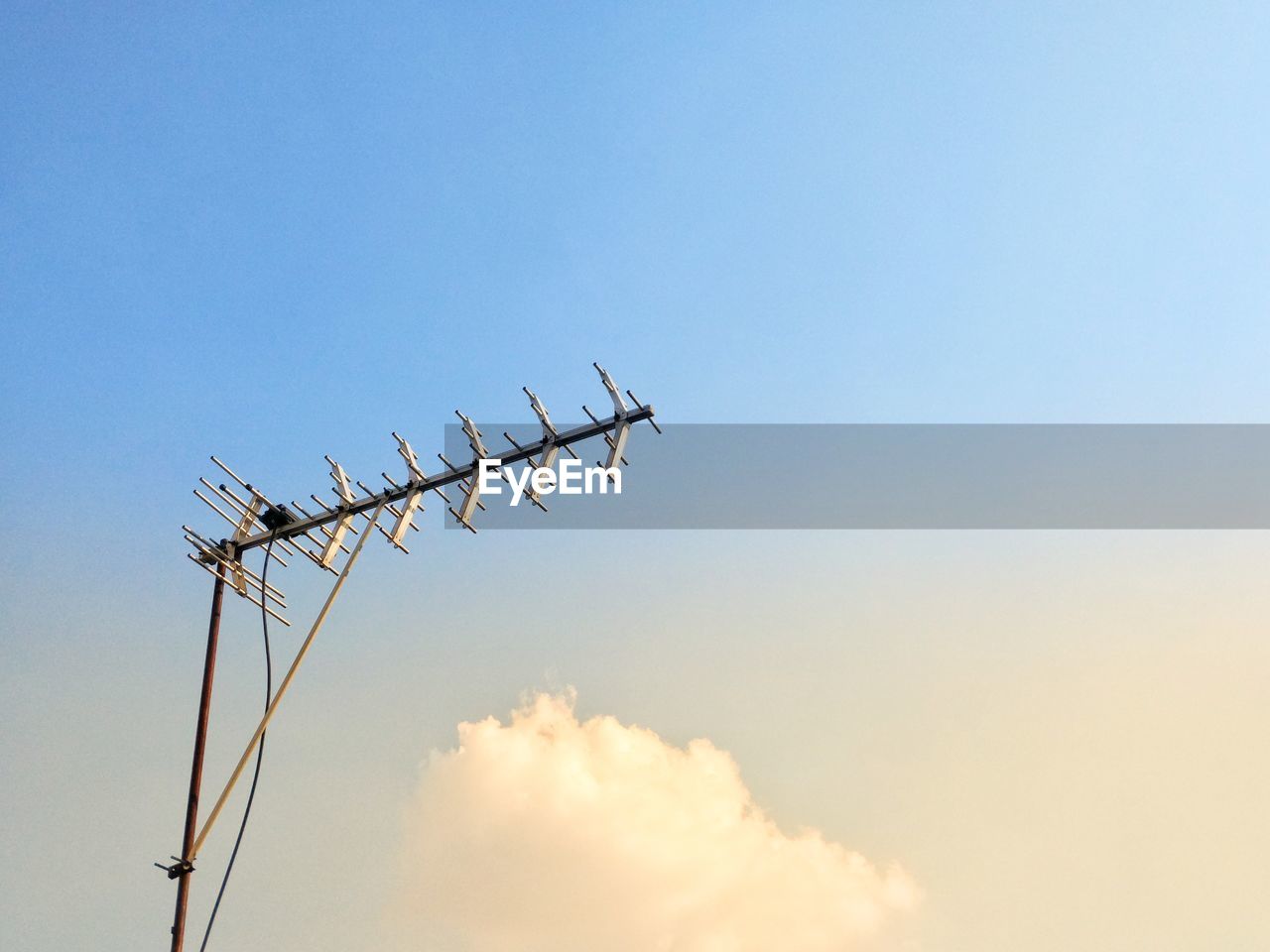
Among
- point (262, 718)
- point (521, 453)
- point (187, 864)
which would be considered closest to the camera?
point (187, 864)

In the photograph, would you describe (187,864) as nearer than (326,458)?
Yes

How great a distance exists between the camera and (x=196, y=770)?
22.2 m

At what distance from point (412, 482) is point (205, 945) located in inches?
395

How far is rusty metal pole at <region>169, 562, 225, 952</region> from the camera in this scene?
66.6ft

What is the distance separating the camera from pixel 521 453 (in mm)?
24797

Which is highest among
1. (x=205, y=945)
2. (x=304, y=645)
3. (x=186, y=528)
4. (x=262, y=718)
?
(x=186, y=528)

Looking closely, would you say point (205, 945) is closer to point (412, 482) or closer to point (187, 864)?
point (187, 864)

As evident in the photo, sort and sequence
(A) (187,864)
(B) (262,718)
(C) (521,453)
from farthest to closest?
(C) (521,453) → (B) (262,718) → (A) (187,864)

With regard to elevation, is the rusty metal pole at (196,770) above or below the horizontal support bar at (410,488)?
below

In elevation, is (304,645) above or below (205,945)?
above

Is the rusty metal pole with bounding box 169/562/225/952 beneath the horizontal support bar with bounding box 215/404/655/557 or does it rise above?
beneath

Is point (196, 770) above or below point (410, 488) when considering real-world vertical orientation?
below

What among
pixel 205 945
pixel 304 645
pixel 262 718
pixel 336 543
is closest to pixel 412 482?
pixel 336 543

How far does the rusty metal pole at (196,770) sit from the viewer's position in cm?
2031
